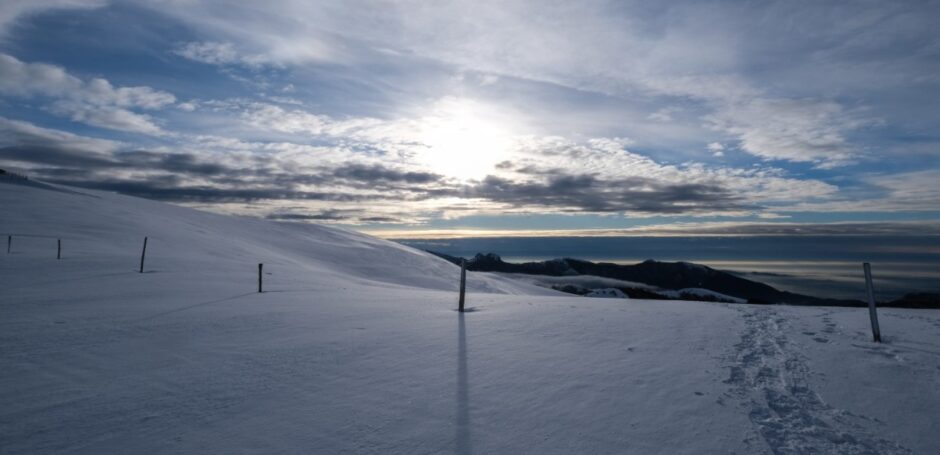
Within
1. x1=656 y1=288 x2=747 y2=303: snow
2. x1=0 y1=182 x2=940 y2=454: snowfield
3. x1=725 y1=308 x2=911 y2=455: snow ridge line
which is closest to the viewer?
x1=725 y1=308 x2=911 y2=455: snow ridge line

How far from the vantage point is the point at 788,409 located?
17.4 ft

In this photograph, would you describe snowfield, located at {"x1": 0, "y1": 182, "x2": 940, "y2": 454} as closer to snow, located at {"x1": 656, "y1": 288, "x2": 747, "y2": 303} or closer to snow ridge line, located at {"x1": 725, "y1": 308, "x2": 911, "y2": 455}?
snow ridge line, located at {"x1": 725, "y1": 308, "x2": 911, "y2": 455}

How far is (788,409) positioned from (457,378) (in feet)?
12.3

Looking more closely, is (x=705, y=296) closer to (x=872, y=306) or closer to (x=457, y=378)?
(x=872, y=306)

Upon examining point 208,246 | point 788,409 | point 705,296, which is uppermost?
point 208,246

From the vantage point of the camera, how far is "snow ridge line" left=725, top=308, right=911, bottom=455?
4.50 m

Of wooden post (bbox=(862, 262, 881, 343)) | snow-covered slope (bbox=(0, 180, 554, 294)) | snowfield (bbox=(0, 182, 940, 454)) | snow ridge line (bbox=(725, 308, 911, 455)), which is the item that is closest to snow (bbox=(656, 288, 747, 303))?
wooden post (bbox=(862, 262, 881, 343))

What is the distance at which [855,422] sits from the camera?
16.2 ft

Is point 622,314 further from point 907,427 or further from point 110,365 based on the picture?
point 110,365

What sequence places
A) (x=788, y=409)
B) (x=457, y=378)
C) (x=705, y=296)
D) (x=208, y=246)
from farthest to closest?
(x=705, y=296) < (x=208, y=246) < (x=457, y=378) < (x=788, y=409)

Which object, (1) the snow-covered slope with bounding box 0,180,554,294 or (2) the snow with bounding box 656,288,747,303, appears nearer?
(1) the snow-covered slope with bounding box 0,180,554,294

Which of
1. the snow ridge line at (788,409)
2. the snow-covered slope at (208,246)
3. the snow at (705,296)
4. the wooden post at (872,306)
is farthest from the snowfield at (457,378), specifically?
the snow at (705,296)


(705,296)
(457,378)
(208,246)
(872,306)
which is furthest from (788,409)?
(705,296)

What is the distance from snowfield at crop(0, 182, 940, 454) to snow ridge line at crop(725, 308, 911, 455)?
2 cm
